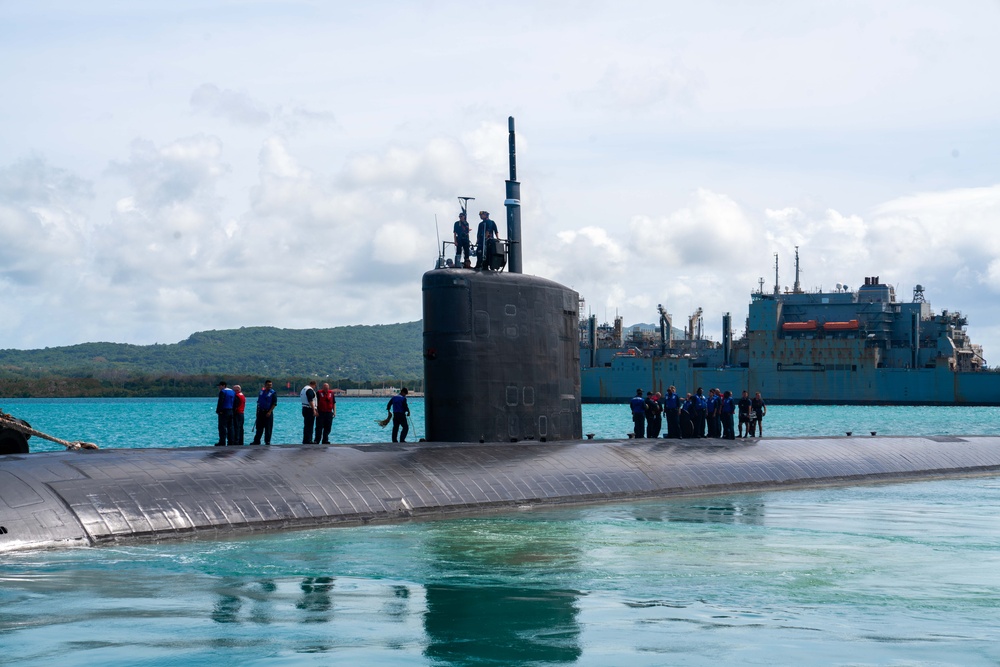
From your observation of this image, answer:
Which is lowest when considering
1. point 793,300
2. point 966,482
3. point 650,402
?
point 966,482

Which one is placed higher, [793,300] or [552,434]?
[793,300]

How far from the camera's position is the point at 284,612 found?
359 inches

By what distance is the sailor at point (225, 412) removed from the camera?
653 inches

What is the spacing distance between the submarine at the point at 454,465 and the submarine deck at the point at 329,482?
0.02m

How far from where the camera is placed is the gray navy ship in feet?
284

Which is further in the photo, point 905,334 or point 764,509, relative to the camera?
point 905,334

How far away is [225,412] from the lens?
16938 millimetres

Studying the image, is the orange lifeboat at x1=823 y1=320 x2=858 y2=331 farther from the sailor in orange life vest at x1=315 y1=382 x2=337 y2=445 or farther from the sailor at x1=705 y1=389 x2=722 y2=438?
the sailor in orange life vest at x1=315 y1=382 x2=337 y2=445

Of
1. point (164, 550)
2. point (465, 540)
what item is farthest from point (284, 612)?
point (465, 540)

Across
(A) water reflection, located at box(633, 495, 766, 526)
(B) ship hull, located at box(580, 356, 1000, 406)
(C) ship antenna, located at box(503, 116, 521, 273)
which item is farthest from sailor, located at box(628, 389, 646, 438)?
(B) ship hull, located at box(580, 356, 1000, 406)

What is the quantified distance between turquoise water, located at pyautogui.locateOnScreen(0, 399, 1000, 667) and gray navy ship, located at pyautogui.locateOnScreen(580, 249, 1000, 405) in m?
75.6

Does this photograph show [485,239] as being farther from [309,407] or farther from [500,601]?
[500,601]

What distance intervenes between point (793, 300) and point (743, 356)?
6200mm

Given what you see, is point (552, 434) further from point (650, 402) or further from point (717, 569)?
point (717, 569)
